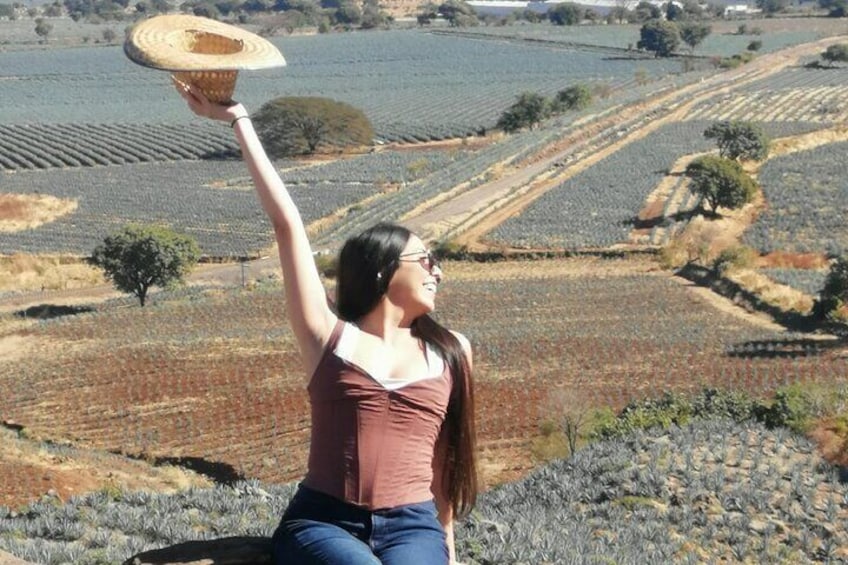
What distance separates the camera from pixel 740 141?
6256 centimetres

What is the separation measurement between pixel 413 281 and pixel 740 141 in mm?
60045

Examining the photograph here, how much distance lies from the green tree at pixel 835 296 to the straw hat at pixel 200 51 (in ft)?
103

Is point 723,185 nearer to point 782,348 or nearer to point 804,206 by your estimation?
point 804,206

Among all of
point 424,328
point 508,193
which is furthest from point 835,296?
point 424,328

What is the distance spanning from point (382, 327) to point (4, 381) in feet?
83.8

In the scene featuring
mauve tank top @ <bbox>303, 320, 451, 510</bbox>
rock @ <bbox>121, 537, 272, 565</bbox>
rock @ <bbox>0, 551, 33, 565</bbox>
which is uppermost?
mauve tank top @ <bbox>303, 320, 451, 510</bbox>

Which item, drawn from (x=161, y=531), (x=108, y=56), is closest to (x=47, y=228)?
(x=161, y=531)

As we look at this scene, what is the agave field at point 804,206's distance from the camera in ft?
156

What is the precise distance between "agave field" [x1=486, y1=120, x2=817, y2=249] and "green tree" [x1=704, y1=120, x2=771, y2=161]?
9.39 feet

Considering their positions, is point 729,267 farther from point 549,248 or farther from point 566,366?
point 566,366

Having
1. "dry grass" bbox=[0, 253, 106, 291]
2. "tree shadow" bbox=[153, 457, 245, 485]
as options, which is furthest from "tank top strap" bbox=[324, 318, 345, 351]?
"dry grass" bbox=[0, 253, 106, 291]

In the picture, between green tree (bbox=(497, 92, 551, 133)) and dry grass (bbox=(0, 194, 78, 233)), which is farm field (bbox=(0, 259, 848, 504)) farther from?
green tree (bbox=(497, 92, 551, 133))

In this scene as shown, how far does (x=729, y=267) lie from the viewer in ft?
138

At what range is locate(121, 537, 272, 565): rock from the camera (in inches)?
184
